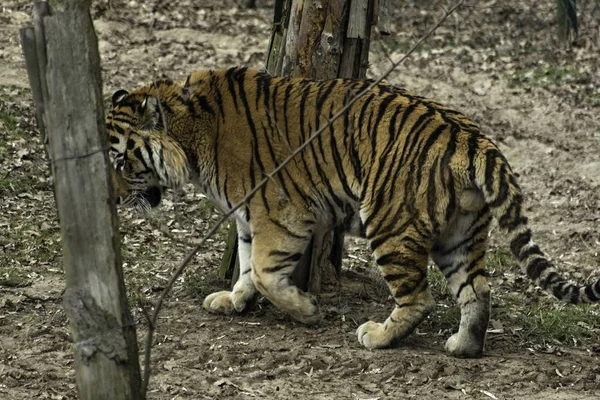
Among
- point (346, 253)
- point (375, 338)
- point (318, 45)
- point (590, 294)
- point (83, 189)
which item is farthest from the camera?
point (346, 253)

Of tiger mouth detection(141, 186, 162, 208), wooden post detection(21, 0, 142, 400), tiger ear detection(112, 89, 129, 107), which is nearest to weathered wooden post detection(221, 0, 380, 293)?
tiger mouth detection(141, 186, 162, 208)

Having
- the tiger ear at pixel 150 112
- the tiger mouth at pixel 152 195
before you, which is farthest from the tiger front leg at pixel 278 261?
the tiger ear at pixel 150 112

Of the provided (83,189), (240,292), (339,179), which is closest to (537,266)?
(339,179)

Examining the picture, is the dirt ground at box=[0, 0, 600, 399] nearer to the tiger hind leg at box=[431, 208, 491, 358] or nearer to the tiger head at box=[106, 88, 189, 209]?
the tiger hind leg at box=[431, 208, 491, 358]

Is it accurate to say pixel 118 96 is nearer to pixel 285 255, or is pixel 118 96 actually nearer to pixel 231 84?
pixel 231 84

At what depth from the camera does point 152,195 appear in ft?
20.3

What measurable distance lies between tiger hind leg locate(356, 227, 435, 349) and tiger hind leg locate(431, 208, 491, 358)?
0.69 ft

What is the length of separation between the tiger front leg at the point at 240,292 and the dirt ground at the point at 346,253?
9 cm

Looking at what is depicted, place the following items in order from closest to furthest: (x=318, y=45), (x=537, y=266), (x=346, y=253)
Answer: (x=537, y=266), (x=318, y=45), (x=346, y=253)

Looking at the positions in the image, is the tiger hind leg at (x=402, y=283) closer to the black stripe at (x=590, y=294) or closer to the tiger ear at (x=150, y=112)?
the black stripe at (x=590, y=294)

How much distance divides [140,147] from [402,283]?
68.2 inches

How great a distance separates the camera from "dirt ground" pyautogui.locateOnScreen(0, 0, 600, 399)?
205 inches

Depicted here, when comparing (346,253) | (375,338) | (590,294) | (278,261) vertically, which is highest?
(590,294)

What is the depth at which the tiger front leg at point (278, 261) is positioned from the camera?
5770 millimetres
